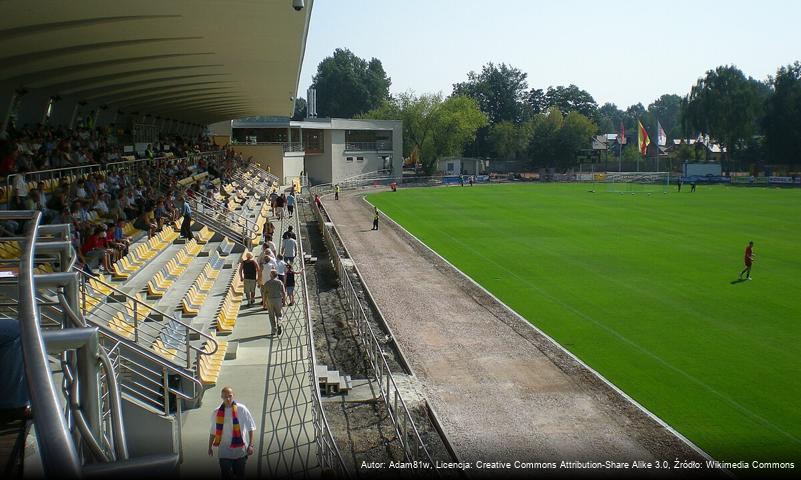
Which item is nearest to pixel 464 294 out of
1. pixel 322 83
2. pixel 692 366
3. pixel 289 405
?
pixel 692 366

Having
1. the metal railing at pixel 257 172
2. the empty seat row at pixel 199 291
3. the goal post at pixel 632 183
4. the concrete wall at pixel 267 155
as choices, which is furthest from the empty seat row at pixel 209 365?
the goal post at pixel 632 183

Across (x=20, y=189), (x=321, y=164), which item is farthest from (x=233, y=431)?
(x=321, y=164)

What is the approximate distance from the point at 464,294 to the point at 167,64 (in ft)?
35.7

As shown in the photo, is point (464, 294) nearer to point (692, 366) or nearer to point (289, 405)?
point (692, 366)

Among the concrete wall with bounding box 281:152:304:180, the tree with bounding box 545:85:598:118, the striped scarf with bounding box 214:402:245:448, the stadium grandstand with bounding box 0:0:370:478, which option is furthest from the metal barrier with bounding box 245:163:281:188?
the tree with bounding box 545:85:598:118

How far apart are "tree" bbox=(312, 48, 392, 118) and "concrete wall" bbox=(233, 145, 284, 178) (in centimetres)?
8978

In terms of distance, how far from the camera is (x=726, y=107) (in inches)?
4104

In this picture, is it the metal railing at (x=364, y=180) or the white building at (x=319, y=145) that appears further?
the metal railing at (x=364, y=180)

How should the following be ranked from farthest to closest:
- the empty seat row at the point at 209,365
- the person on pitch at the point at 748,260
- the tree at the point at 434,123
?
1. the tree at the point at 434,123
2. the person on pitch at the point at 748,260
3. the empty seat row at the point at 209,365

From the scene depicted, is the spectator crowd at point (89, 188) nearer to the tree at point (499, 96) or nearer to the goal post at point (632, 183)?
the goal post at point (632, 183)

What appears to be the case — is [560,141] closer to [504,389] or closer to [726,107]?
[726,107]

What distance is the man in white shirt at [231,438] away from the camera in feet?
25.0

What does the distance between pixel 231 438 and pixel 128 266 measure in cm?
920

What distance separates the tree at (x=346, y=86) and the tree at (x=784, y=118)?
254 feet
